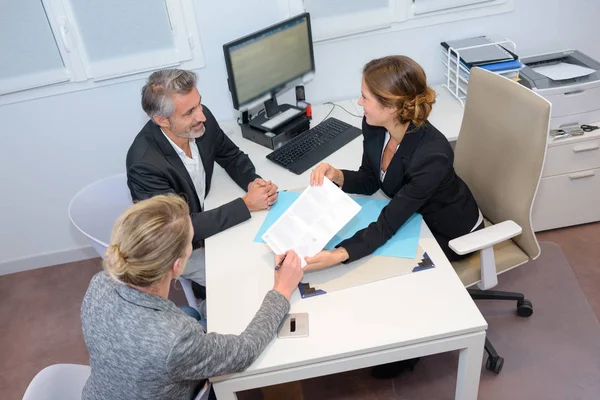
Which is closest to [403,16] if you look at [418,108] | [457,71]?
[457,71]

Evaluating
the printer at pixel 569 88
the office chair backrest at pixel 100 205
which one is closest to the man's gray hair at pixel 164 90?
the office chair backrest at pixel 100 205

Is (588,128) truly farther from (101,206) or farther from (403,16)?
(101,206)

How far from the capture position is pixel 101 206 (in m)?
2.29

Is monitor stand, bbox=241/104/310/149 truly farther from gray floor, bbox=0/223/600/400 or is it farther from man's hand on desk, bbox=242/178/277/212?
gray floor, bbox=0/223/600/400

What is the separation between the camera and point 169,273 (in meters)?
1.45

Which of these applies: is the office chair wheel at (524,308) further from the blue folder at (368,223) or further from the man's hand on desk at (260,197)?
A: the man's hand on desk at (260,197)

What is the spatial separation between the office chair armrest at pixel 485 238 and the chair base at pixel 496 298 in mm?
528

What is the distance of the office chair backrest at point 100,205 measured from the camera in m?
2.18

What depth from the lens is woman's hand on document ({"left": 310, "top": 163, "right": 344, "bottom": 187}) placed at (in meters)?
2.01

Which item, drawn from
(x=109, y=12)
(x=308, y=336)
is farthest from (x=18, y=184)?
(x=308, y=336)

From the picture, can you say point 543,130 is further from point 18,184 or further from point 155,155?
point 18,184

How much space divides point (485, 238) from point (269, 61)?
1.29m

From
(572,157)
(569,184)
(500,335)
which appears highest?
(572,157)

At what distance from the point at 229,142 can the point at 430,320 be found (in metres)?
1.26
